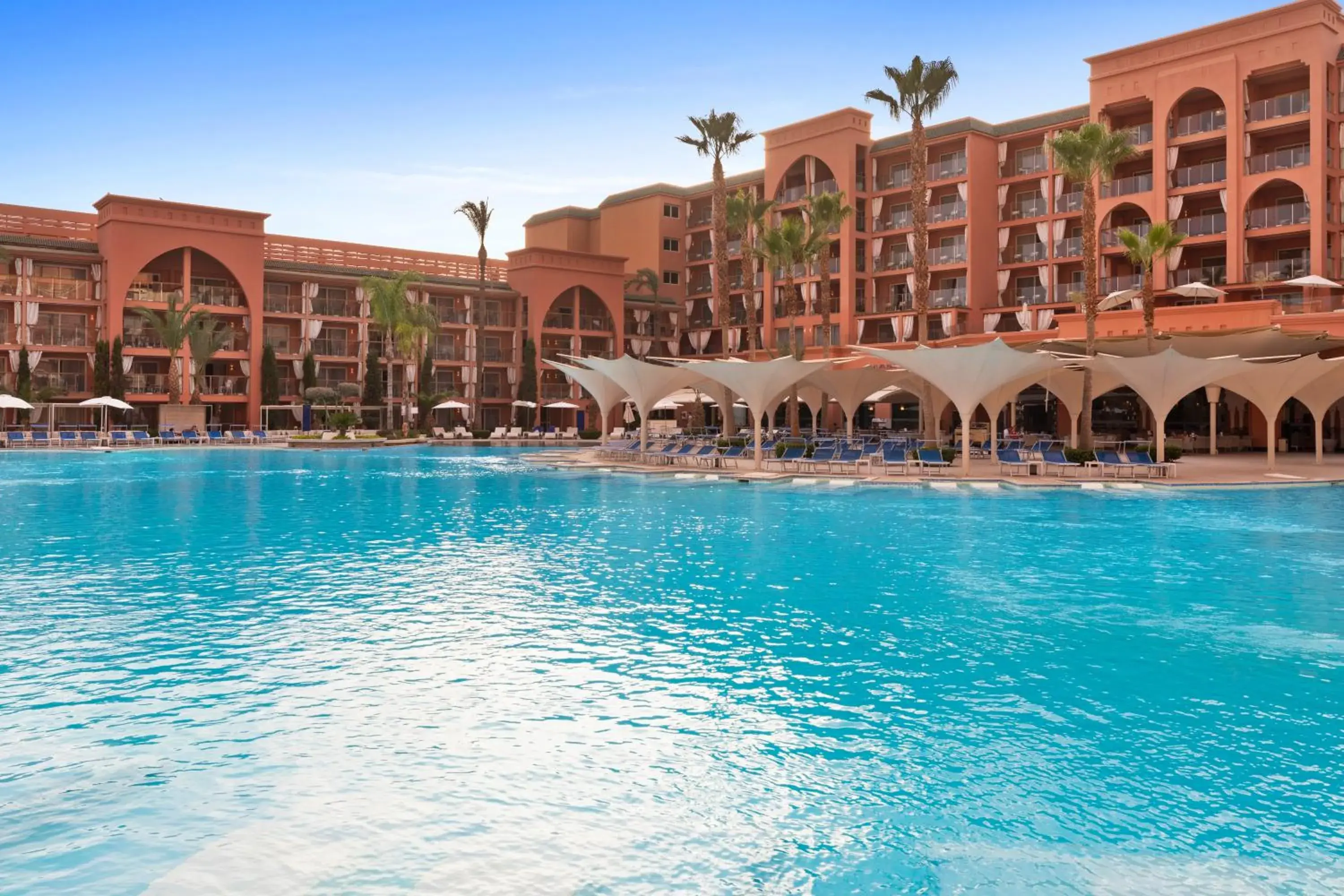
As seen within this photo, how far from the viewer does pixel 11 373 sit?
47594 millimetres

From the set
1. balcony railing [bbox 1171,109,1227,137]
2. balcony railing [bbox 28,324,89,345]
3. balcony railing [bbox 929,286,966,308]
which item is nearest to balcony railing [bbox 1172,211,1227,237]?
balcony railing [bbox 1171,109,1227,137]

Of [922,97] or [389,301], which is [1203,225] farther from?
[389,301]

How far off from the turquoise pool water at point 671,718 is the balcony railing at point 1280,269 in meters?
30.1

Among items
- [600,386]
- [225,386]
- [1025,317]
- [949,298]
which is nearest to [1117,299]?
[1025,317]

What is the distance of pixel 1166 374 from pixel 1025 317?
24.7 meters

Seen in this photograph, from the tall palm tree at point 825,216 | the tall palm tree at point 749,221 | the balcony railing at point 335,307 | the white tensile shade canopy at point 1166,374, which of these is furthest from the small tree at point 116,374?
the white tensile shade canopy at point 1166,374

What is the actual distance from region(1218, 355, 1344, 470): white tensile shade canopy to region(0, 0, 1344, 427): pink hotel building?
240 inches

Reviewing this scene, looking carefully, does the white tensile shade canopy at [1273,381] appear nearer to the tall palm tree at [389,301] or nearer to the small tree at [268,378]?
the tall palm tree at [389,301]

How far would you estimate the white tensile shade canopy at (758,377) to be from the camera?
90.6ft

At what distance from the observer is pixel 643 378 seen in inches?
1312

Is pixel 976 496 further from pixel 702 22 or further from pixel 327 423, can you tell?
pixel 327 423

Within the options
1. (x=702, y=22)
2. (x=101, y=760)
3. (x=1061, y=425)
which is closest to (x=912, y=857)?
(x=101, y=760)

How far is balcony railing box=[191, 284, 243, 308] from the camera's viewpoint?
5169 cm

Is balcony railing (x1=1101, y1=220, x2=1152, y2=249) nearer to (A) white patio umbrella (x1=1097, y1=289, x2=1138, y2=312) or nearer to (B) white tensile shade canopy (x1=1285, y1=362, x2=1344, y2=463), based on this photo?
(A) white patio umbrella (x1=1097, y1=289, x2=1138, y2=312)
